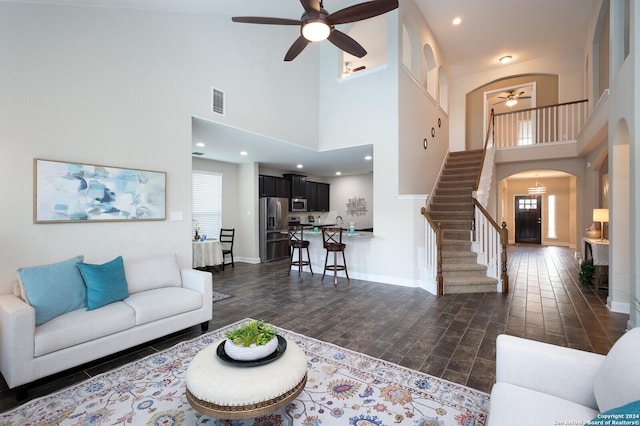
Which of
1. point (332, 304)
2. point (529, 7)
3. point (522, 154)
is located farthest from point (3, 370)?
point (522, 154)

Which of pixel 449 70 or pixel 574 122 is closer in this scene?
pixel 574 122

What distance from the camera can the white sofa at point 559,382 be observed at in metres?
1.11

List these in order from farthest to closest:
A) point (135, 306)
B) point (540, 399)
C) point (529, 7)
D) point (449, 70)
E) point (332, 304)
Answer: point (449, 70) → point (529, 7) → point (332, 304) → point (135, 306) → point (540, 399)

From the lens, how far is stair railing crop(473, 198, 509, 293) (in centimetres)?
471

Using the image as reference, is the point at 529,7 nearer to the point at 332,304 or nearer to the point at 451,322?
the point at 451,322

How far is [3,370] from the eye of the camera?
2123 mm

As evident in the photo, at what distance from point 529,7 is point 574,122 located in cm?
307

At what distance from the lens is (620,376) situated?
1.09 meters

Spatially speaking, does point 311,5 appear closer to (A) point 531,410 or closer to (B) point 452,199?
(A) point 531,410

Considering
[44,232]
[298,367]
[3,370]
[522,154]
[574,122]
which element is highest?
[574,122]

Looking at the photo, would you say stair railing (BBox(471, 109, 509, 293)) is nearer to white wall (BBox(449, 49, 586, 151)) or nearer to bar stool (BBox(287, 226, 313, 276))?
bar stool (BBox(287, 226, 313, 276))

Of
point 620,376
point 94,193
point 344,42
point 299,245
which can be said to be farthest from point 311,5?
point 299,245

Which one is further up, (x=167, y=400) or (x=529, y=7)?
(x=529, y=7)

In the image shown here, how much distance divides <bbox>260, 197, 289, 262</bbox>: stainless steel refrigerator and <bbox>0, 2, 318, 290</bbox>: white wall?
3.19m
